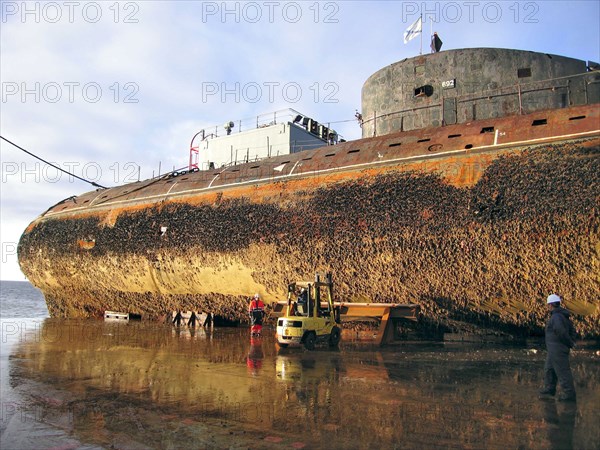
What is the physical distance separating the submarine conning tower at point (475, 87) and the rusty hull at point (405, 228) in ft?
5.87

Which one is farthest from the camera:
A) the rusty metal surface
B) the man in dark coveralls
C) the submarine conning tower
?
the submarine conning tower

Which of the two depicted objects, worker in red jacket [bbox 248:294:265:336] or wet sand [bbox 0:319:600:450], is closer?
wet sand [bbox 0:319:600:450]

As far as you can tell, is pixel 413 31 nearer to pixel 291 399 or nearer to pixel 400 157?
pixel 400 157

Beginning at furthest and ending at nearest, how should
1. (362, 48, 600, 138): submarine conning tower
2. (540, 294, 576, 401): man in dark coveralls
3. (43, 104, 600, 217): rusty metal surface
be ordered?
(362, 48, 600, 138): submarine conning tower → (43, 104, 600, 217): rusty metal surface → (540, 294, 576, 401): man in dark coveralls

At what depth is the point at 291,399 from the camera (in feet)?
23.3

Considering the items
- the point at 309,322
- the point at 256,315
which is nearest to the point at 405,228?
the point at 309,322

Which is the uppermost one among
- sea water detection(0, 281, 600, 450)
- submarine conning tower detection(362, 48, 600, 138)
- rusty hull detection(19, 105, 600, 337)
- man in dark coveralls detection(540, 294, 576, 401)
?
submarine conning tower detection(362, 48, 600, 138)

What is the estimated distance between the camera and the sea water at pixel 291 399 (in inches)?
214

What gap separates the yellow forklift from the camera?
1140 cm

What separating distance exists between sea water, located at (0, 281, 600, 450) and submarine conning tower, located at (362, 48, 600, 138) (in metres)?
7.95

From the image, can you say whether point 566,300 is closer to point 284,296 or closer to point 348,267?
point 348,267

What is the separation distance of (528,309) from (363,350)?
4.04 metres

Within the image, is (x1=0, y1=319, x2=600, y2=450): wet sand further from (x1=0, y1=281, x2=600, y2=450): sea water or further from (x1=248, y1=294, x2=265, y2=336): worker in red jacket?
(x1=248, y1=294, x2=265, y2=336): worker in red jacket

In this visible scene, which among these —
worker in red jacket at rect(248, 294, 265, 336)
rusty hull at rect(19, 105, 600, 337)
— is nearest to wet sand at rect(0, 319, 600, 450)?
rusty hull at rect(19, 105, 600, 337)
